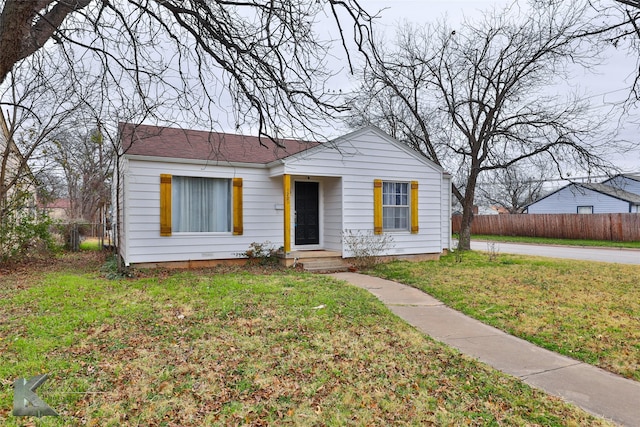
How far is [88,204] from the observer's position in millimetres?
24141

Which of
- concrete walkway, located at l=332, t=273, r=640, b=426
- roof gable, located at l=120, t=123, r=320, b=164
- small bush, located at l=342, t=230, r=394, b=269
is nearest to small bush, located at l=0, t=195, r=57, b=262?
roof gable, located at l=120, t=123, r=320, b=164

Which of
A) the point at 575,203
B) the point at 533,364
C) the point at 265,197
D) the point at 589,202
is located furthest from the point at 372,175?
the point at 575,203

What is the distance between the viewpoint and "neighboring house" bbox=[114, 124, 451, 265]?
9.13m

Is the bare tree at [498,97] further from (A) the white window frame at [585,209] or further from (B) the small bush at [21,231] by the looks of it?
(A) the white window frame at [585,209]

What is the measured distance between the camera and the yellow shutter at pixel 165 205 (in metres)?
9.14

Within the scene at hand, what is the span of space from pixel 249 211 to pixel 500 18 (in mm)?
10988

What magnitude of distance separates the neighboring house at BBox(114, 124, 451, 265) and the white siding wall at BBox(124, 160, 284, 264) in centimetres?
2

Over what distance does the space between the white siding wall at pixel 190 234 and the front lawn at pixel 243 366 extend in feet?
9.84

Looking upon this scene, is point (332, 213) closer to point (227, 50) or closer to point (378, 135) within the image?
point (378, 135)

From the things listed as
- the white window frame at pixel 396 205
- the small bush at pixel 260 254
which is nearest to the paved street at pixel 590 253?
the white window frame at pixel 396 205

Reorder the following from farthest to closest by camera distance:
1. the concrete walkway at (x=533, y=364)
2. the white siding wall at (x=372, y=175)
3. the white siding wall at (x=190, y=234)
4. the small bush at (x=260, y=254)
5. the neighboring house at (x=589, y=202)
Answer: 1. the neighboring house at (x=589, y=202)
2. the white siding wall at (x=372, y=175)
3. the small bush at (x=260, y=254)
4. the white siding wall at (x=190, y=234)
5. the concrete walkway at (x=533, y=364)

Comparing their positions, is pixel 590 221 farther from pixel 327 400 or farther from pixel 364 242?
pixel 327 400

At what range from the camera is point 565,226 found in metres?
23.3

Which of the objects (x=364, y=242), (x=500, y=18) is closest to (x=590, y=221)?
(x=500, y=18)
